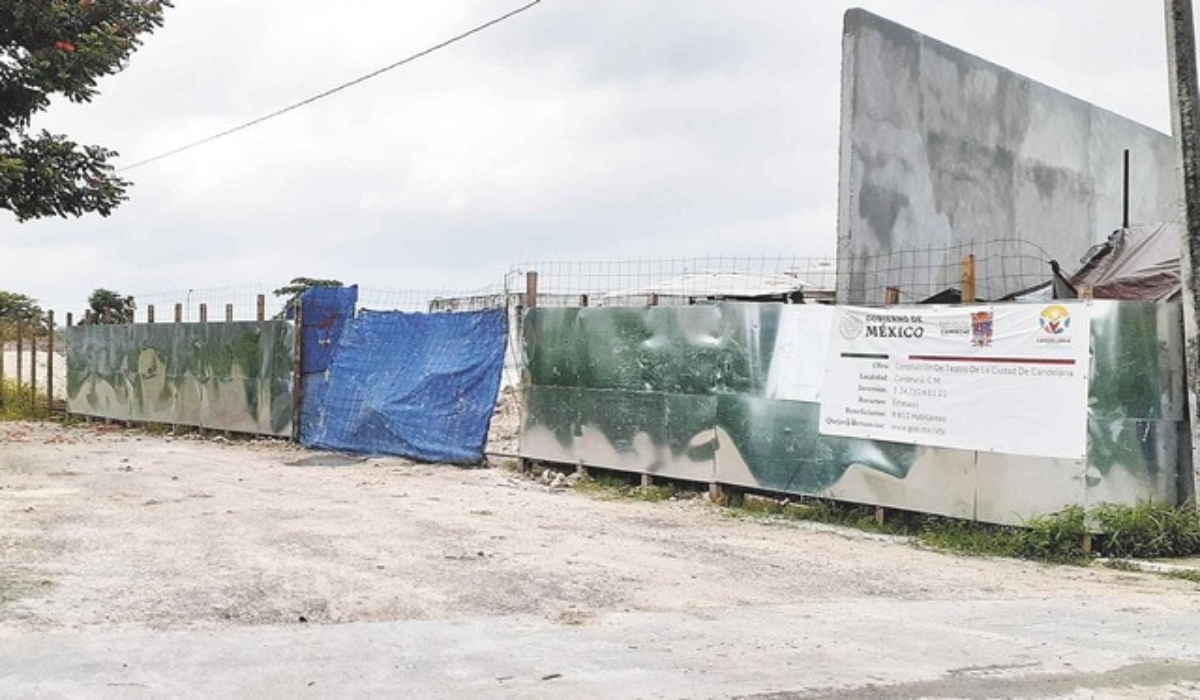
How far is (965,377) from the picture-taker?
10266 millimetres

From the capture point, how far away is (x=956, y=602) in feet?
24.6

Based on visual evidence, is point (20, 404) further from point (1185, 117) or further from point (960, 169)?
point (1185, 117)

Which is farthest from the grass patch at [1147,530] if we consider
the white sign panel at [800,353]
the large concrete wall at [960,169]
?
the large concrete wall at [960,169]

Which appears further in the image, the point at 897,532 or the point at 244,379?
the point at 244,379

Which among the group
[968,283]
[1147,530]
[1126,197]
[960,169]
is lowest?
[1147,530]

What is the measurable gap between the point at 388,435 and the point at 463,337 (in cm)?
198

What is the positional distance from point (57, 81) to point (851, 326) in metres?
15.7

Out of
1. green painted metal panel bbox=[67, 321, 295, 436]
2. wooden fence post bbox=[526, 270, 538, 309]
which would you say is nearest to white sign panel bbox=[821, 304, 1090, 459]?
wooden fence post bbox=[526, 270, 538, 309]

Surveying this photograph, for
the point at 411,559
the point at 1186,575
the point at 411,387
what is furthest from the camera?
the point at 411,387

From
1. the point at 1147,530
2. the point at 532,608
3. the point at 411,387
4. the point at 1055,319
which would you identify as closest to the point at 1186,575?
the point at 1147,530

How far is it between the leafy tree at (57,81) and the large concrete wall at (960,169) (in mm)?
13911

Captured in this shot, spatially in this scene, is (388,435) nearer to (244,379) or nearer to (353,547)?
(244,379)

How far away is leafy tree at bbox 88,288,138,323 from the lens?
24188 millimetres

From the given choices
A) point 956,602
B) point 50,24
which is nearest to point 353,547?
point 956,602
